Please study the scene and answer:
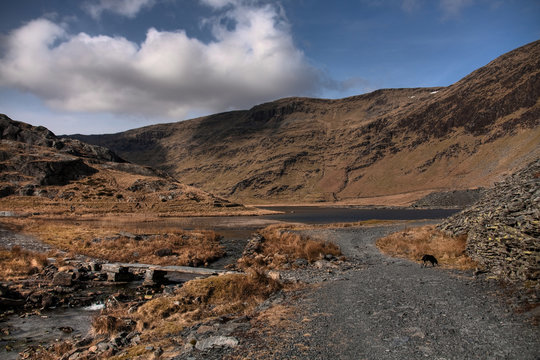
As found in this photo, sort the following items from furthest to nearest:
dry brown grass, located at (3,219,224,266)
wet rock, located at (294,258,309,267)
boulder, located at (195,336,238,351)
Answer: dry brown grass, located at (3,219,224,266) < wet rock, located at (294,258,309,267) < boulder, located at (195,336,238,351)

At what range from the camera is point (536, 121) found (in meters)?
170

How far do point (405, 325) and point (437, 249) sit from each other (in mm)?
13256

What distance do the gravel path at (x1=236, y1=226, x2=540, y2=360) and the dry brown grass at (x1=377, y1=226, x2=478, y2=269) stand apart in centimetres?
299

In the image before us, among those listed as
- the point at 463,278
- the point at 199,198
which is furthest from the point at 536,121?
the point at 463,278

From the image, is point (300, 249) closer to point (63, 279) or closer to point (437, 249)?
point (437, 249)

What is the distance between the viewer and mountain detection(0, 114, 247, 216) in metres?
81.1

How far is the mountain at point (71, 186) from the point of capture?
81.1m

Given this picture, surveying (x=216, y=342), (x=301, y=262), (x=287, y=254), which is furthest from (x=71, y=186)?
(x=216, y=342)

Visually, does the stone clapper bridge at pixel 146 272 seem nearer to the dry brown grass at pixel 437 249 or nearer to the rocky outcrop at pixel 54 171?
the dry brown grass at pixel 437 249

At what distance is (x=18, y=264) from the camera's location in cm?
2222

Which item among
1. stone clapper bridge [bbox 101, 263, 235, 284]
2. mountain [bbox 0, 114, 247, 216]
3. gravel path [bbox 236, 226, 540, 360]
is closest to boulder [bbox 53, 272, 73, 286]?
stone clapper bridge [bbox 101, 263, 235, 284]

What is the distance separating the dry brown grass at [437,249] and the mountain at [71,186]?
224 feet

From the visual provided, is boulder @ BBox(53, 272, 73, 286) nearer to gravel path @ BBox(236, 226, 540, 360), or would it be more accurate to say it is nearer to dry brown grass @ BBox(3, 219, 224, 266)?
dry brown grass @ BBox(3, 219, 224, 266)

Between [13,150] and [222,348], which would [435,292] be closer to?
[222,348]
